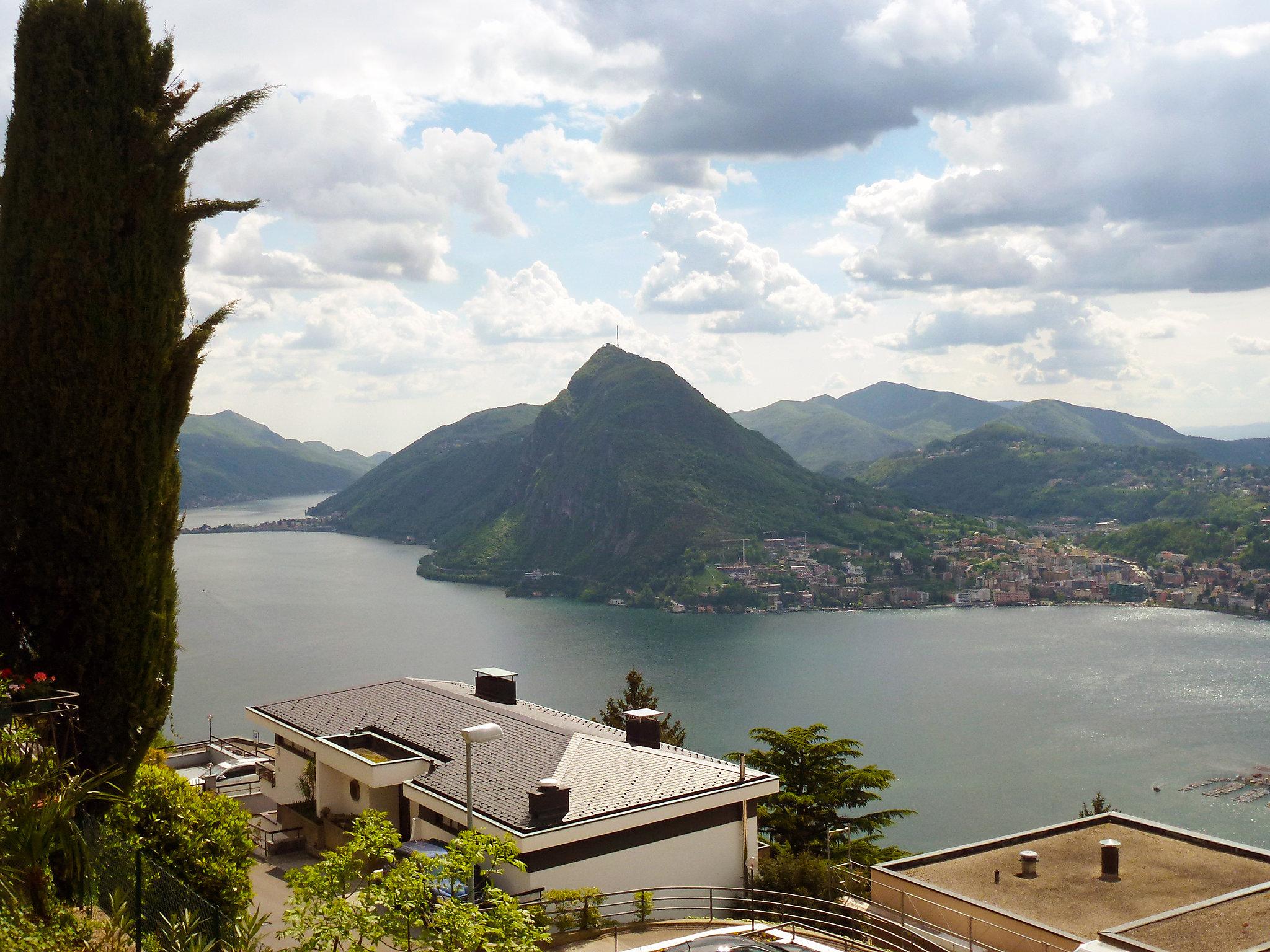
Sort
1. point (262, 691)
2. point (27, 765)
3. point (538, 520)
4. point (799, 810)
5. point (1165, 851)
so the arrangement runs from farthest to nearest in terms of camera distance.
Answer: point (538, 520), point (262, 691), point (799, 810), point (1165, 851), point (27, 765)

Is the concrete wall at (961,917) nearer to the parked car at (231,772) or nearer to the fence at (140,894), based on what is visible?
the fence at (140,894)

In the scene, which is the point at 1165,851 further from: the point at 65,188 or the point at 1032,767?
the point at 1032,767

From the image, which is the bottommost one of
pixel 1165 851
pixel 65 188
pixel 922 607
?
pixel 922 607

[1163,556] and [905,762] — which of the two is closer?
[905,762]

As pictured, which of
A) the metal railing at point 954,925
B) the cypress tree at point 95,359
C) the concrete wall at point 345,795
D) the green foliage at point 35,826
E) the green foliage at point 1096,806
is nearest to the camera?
the green foliage at point 35,826

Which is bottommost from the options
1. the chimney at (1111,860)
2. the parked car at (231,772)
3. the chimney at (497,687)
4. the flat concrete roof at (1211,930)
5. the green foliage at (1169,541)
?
the green foliage at (1169,541)

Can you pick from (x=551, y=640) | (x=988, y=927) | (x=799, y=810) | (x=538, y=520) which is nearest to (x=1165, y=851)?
(x=988, y=927)

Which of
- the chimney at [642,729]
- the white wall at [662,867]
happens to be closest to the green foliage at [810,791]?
the chimney at [642,729]

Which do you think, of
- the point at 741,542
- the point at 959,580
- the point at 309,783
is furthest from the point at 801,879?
the point at 741,542
